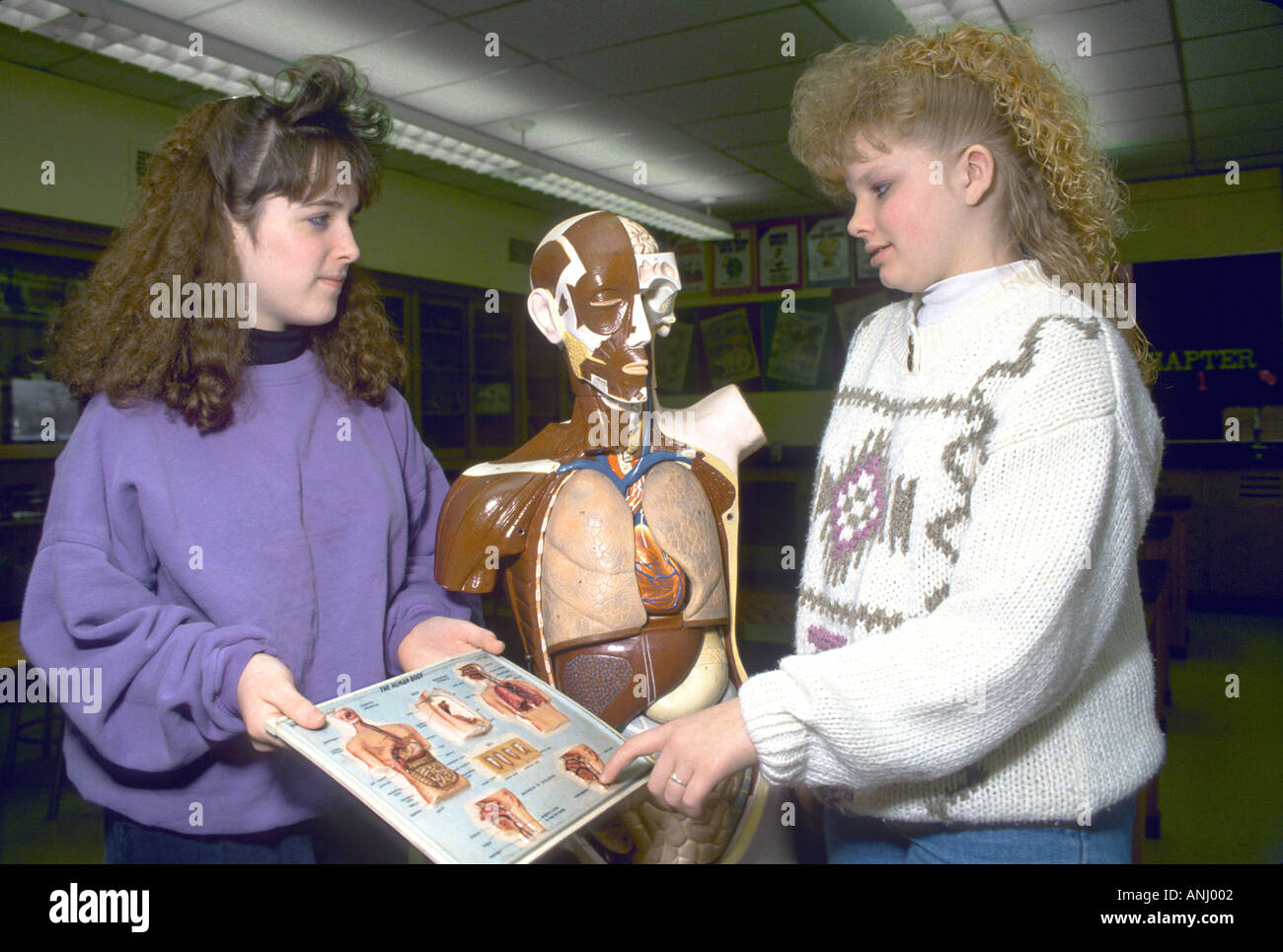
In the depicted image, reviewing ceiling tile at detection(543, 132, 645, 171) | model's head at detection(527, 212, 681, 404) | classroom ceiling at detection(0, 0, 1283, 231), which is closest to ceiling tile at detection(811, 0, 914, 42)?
classroom ceiling at detection(0, 0, 1283, 231)

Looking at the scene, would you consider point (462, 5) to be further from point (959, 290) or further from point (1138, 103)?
point (1138, 103)

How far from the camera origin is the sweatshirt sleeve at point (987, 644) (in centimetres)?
92

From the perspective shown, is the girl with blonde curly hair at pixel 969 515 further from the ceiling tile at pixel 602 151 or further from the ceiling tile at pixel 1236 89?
the ceiling tile at pixel 1236 89

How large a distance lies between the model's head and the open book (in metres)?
0.51

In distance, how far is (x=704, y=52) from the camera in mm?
4176

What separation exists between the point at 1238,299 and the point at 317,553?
7162mm

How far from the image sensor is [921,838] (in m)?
1.09

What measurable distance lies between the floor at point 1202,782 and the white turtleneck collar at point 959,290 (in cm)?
269

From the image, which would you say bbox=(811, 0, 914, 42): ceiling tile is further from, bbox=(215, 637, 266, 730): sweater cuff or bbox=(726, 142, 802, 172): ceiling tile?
bbox=(215, 637, 266, 730): sweater cuff

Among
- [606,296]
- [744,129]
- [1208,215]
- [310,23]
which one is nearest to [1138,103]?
[1208,215]

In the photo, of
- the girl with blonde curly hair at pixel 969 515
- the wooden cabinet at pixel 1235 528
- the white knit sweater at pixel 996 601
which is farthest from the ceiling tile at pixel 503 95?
the wooden cabinet at pixel 1235 528

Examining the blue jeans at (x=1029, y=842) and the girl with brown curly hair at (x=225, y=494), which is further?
the girl with brown curly hair at (x=225, y=494)

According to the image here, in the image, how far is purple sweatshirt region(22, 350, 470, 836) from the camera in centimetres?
112
